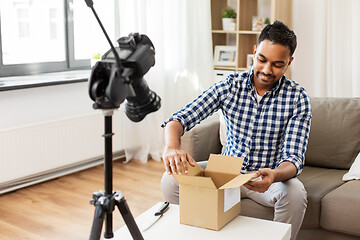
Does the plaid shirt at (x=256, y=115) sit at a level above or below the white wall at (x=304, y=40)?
below

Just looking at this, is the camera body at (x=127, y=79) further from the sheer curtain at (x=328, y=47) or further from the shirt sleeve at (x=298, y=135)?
the sheer curtain at (x=328, y=47)

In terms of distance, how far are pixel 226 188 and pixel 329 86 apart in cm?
251

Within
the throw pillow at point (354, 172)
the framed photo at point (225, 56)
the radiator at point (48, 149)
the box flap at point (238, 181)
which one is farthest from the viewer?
the framed photo at point (225, 56)

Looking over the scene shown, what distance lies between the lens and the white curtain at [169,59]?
155 inches

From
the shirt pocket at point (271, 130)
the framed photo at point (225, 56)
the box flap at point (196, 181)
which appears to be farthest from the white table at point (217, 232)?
the framed photo at point (225, 56)

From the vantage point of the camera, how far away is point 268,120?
2.14m

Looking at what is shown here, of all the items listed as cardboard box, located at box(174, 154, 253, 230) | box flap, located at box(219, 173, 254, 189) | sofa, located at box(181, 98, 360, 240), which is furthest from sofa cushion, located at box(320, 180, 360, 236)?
box flap, located at box(219, 173, 254, 189)

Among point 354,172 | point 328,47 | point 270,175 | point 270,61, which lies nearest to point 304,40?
point 328,47

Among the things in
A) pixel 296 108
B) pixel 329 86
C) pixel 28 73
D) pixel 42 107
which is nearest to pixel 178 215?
pixel 296 108

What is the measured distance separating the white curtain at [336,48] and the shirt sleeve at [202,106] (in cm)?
179

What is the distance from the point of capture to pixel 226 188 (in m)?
1.57

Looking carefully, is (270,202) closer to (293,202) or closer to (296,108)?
(293,202)

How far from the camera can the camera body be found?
1167 millimetres

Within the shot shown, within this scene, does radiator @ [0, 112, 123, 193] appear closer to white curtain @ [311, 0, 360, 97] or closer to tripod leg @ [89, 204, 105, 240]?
white curtain @ [311, 0, 360, 97]
